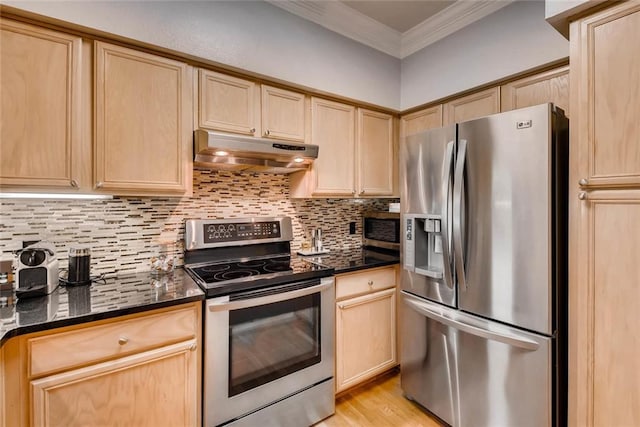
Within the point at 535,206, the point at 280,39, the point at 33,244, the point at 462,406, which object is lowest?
the point at 462,406

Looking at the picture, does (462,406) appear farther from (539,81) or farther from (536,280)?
(539,81)

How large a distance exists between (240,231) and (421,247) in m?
1.22

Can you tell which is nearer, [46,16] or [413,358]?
[46,16]

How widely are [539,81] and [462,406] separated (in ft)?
6.33

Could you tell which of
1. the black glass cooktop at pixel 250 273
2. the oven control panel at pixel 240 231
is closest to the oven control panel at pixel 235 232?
the oven control panel at pixel 240 231

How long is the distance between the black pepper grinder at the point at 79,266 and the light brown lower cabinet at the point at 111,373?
471 millimetres

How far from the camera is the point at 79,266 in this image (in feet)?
5.09

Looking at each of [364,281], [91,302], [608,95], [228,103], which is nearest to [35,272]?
[91,302]

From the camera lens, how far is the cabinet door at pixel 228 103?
1.76 meters

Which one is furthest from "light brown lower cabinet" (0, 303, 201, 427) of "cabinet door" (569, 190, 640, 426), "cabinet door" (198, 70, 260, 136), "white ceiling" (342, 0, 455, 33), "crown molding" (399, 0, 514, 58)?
"crown molding" (399, 0, 514, 58)

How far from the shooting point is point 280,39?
→ 197 cm

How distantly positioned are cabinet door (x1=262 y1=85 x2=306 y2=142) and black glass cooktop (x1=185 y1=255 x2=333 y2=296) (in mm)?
847

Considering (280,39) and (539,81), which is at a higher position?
(280,39)

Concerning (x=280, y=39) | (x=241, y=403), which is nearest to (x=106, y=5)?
(x=280, y=39)
